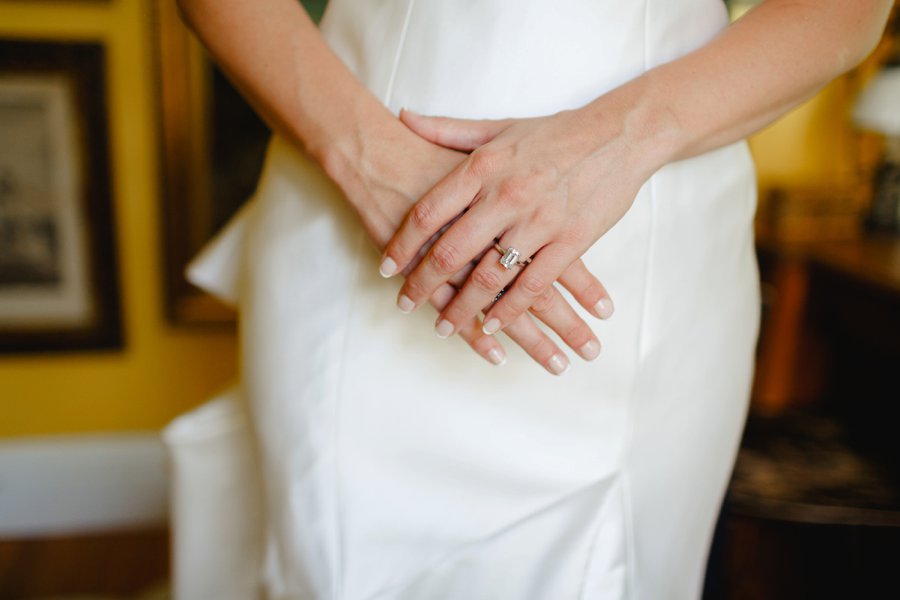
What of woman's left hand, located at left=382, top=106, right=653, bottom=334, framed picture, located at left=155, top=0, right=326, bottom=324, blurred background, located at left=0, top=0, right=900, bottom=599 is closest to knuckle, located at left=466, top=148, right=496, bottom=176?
woman's left hand, located at left=382, top=106, right=653, bottom=334

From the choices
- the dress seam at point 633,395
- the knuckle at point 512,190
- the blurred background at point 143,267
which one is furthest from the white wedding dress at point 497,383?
the blurred background at point 143,267

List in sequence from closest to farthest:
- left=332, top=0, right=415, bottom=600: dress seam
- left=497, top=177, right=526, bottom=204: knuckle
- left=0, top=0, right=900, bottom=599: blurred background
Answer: left=497, top=177, right=526, bottom=204: knuckle, left=332, top=0, right=415, bottom=600: dress seam, left=0, top=0, right=900, bottom=599: blurred background

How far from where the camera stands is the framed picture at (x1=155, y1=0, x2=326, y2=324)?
1876 millimetres

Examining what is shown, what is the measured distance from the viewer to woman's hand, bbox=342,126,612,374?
645 mm

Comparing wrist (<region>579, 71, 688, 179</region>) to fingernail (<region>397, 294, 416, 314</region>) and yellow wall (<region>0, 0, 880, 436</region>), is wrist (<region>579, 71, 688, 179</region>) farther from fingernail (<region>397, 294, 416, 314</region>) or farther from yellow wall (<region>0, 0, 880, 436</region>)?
yellow wall (<region>0, 0, 880, 436</region>)

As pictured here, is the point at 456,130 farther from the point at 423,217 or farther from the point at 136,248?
the point at 136,248

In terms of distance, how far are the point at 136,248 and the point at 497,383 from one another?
1.64 meters

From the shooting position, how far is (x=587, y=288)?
643 mm

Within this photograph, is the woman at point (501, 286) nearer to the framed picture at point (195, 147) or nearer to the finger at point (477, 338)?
the finger at point (477, 338)

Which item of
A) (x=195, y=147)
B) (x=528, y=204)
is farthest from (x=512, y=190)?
(x=195, y=147)

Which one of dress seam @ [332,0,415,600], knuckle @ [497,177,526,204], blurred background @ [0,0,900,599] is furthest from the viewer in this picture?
blurred background @ [0,0,900,599]

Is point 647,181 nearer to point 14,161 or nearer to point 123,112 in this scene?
point 123,112

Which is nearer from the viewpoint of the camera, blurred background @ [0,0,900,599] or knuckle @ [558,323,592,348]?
knuckle @ [558,323,592,348]

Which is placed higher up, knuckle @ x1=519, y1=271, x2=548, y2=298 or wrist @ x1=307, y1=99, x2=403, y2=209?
wrist @ x1=307, y1=99, x2=403, y2=209
